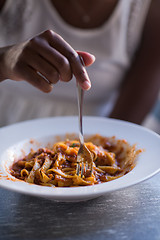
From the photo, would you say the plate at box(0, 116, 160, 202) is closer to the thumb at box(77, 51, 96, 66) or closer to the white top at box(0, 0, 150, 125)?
the thumb at box(77, 51, 96, 66)

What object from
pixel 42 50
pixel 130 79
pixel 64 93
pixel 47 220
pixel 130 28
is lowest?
pixel 64 93

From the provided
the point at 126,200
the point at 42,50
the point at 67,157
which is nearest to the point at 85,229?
the point at 126,200

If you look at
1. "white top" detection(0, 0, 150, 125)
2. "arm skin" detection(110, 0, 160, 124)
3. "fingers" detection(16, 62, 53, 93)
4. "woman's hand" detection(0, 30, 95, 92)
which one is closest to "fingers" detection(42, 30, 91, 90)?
"woman's hand" detection(0, 30, 95, 92)

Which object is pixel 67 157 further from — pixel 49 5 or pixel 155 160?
pixel 49 5

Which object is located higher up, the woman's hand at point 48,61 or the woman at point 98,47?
the woman's hand at point 48,61

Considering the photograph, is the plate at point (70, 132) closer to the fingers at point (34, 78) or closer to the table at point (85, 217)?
the table at point (85, 217)

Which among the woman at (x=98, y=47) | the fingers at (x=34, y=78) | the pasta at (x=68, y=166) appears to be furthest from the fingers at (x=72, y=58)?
the woman at (x=98, y=47)

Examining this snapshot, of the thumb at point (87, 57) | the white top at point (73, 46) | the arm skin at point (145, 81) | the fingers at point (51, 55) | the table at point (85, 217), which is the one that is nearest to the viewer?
the table at point (85, 217)

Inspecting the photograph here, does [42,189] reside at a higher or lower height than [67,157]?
higher
